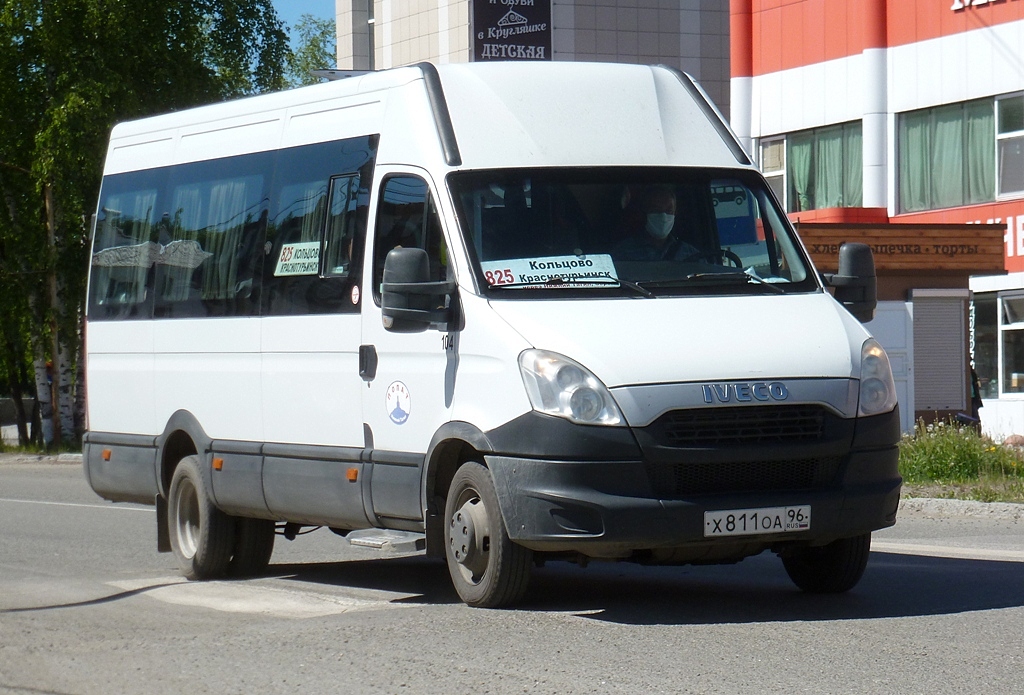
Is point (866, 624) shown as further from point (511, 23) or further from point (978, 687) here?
point (511, 23)

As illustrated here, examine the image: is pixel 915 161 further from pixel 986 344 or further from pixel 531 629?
pixel 531 629

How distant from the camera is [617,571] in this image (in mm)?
10648

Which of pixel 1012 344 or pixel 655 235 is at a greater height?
pixel 655 235

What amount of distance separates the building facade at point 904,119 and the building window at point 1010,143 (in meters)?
0.02

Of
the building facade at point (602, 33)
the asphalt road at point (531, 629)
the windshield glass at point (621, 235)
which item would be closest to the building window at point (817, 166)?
the building facade at point (602, 33)

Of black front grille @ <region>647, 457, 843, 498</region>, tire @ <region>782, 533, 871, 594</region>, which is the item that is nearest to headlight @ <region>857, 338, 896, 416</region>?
black front grille @ <region>647, 457, 843, 498</region>

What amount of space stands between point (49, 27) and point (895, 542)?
22.1 metres

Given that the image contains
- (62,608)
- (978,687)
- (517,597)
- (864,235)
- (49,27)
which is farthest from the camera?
(49,27)

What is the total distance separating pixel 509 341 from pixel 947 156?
2363 centimetres

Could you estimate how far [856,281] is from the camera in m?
9.27

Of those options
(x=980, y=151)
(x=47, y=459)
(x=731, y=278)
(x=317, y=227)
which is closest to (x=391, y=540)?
(x=317, y=227)

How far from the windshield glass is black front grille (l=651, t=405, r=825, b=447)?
860mm

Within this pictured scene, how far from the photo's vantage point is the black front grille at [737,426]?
789 centimetres

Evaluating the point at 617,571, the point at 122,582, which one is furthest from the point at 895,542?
the point at 122,582
